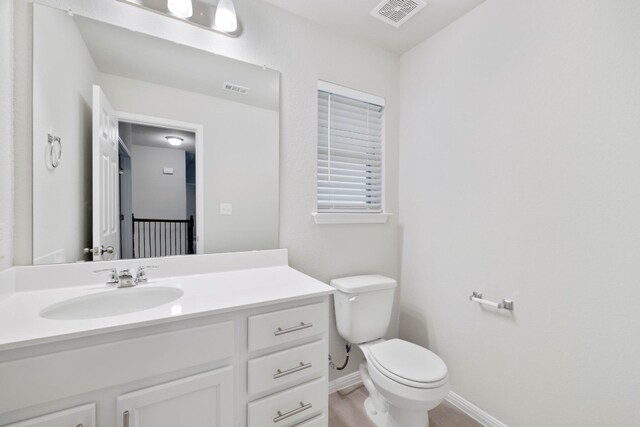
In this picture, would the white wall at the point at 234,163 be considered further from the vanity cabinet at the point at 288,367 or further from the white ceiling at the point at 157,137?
the vanity cabinet at the point at 288,367

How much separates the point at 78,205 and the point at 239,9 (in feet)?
4.32

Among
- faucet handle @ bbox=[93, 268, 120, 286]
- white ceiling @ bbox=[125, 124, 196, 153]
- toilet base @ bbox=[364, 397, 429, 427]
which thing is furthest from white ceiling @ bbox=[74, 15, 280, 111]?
toilet base @ bbox=[364, 397, 429, 427]

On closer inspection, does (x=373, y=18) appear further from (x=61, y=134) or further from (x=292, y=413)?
(x=292, y=413)

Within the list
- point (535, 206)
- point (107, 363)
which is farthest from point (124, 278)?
point (535, 206)

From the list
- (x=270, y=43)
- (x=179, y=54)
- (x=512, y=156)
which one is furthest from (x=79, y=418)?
(x=512, y=156)

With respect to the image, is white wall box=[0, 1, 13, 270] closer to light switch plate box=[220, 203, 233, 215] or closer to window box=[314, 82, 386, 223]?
light switch plate box=[220, 203, 233, 215]

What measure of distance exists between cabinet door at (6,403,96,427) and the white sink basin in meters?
0.39

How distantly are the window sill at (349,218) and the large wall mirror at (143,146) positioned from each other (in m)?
0.32

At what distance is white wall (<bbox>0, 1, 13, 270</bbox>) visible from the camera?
1.04 metres

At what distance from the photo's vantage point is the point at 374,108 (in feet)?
7.04

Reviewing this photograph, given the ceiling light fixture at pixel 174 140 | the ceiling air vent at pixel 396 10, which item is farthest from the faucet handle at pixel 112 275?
the ceiling air vent at pixel 396 10

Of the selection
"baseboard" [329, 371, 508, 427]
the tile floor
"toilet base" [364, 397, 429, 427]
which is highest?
"toilet base" [364, 397, 429, 427]

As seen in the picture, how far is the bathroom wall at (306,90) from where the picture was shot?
1476 millimetres

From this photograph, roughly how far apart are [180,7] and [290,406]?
1.91 metres
